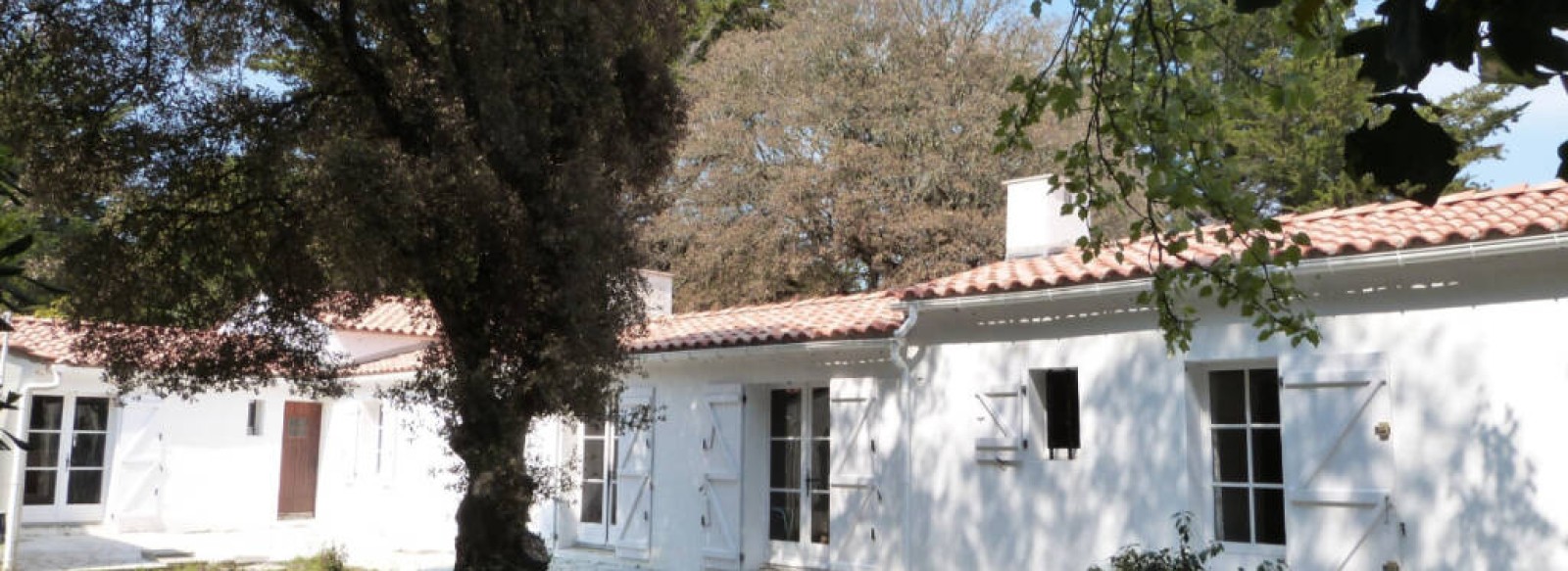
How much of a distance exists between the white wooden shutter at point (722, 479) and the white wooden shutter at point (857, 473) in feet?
3.85

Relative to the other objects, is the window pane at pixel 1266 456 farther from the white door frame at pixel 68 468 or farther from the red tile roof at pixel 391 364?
the white door frame at pixel 68 468

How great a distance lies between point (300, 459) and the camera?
20797mm

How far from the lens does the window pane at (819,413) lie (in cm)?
1214

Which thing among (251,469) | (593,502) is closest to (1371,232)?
(593,502)

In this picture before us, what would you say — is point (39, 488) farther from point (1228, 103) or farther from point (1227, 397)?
point (1228, 103)

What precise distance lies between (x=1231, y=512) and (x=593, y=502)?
25.5ft

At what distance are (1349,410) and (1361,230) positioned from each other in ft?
4.05

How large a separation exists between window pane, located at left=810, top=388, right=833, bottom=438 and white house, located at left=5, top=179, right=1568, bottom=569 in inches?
1.0

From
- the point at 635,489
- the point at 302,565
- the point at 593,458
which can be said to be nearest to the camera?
the point at 302,565

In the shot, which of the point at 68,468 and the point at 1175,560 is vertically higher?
the point at 68,468

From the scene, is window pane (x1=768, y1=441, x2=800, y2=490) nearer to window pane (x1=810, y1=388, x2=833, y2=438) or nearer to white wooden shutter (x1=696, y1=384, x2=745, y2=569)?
window pane (x1=810, y1=388, x2=833, y2=438)

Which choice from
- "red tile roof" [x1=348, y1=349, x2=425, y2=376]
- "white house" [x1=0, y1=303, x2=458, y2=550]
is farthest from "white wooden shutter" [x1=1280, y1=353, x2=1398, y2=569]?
"red tile roof" [x1=348, y1=349, x2=425, y2=376]

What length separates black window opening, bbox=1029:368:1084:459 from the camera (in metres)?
9.79

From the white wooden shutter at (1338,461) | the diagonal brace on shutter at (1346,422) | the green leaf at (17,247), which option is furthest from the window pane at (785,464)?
the green leaf at (17,247)
